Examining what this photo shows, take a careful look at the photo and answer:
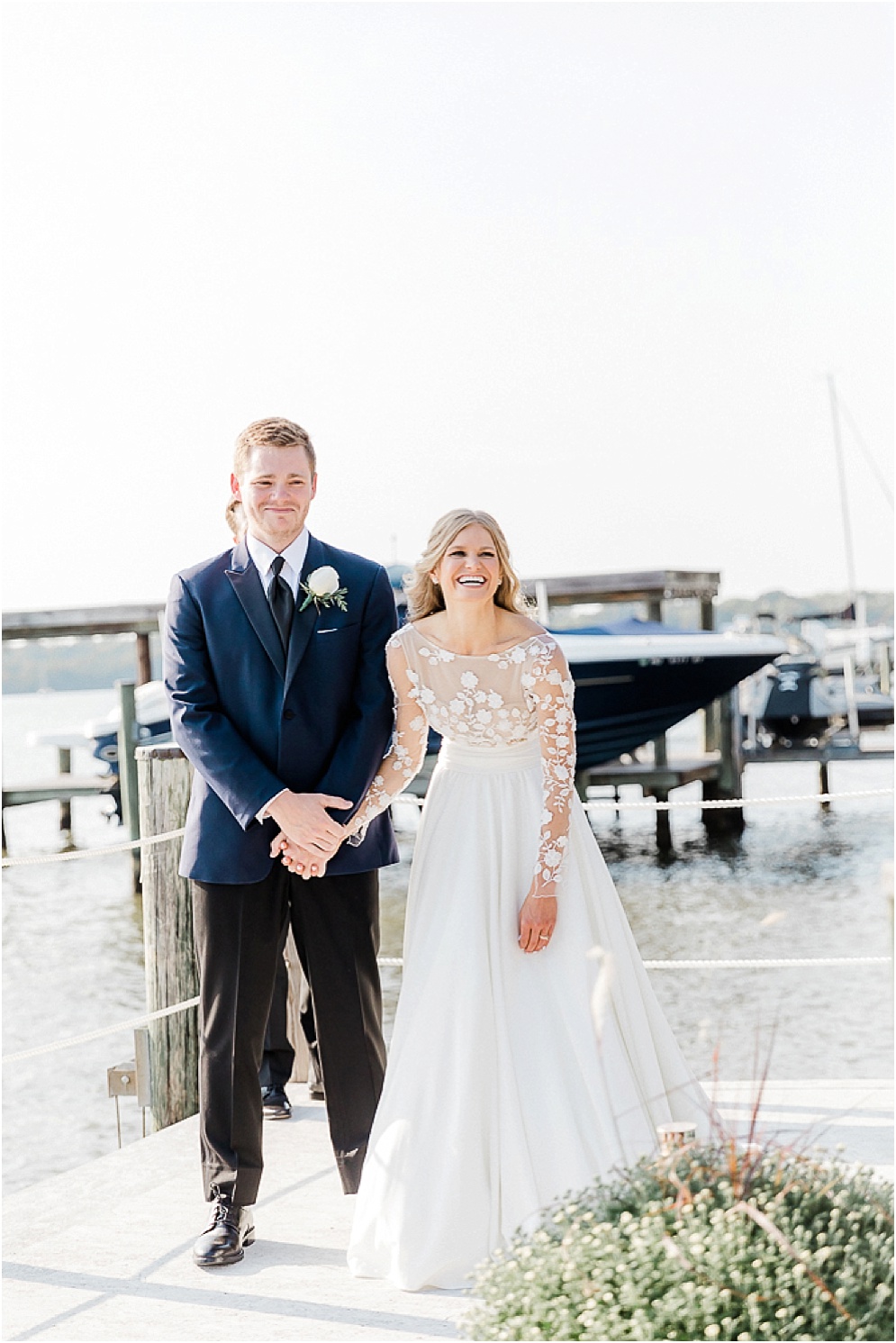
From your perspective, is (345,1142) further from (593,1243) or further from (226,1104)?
(593,1243)

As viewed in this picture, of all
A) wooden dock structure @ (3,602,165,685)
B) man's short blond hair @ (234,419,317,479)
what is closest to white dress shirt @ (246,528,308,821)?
man's short blond hair @ (234,419,317,479)

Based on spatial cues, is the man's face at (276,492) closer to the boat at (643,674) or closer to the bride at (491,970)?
the bride at (491,970)

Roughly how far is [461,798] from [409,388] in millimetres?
22414

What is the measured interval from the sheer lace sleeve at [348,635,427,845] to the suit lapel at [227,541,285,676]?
0.84 ft

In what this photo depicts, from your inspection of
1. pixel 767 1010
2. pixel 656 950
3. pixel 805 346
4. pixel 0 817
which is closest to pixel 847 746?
pixel 656 950

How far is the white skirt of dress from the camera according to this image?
2.95 m

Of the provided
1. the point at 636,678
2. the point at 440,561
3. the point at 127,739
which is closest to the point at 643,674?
the point at 636,678

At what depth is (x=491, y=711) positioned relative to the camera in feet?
10.5

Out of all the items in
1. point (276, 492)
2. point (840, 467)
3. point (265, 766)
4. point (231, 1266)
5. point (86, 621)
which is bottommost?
point (231, 1266)

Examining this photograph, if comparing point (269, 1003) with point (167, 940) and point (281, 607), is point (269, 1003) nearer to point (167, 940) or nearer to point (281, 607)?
point (281, 607)

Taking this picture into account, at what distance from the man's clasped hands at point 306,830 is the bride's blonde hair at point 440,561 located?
0.52m

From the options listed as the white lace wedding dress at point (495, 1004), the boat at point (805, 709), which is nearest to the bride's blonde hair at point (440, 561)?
the white lace wedding dress at point (495, 1004)

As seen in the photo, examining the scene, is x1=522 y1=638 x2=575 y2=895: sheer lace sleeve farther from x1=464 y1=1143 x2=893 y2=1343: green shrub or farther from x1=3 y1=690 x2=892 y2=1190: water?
x1=3 y1=690 x2=892 y2=1190: water

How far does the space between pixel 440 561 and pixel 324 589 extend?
0.27 metres
